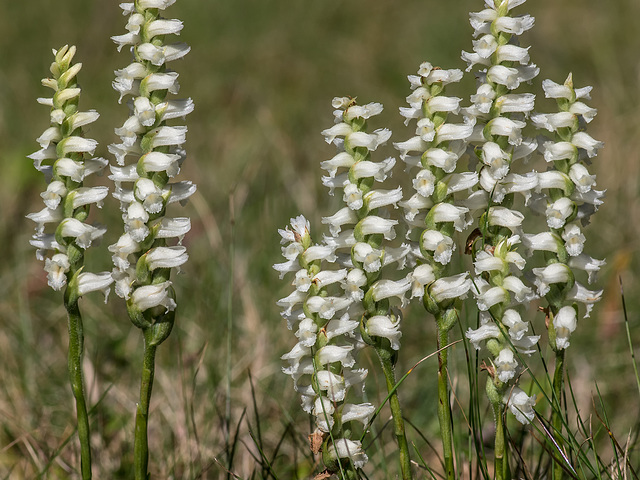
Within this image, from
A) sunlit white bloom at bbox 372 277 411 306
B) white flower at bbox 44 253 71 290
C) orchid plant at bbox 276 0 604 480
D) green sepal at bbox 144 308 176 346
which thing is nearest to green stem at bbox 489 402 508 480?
orchid plant at bbox 276 0 604 480

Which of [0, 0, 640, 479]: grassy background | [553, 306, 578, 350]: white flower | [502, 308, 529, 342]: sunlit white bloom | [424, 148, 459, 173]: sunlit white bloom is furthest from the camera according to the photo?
[0, 0, 640, 479]: grassy background

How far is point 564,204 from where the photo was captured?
6.86ft

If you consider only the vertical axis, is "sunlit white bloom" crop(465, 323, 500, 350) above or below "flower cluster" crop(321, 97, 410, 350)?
below

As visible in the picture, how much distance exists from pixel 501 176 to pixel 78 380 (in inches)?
47.6

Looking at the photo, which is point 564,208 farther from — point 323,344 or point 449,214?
point 323,344

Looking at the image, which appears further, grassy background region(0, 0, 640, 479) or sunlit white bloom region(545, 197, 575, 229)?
grassy background region(0, 0, 640, 479)

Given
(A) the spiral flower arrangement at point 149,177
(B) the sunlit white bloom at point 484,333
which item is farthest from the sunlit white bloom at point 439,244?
(A) the spiral flower arrangement at point 149,177

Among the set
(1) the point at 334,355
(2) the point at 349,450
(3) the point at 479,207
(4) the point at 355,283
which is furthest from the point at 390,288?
(2) the point at 349,450

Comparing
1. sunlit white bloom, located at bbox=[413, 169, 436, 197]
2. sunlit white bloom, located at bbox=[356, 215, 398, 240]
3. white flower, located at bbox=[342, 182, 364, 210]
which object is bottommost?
sunlit white bloom, located at bbox=[356, 215, 398, 240]

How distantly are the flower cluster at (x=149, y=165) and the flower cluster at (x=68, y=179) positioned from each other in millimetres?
75

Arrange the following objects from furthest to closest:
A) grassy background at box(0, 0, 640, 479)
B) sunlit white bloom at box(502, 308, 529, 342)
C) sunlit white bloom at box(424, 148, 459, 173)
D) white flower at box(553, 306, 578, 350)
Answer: grassy background at box(0, 0, 640, 479) → white flower at box(553, 306, 578, 350) → sunlit white bloom at box(502, 308, 529, 342) → sunlit white bloom at box(424, 148, 459, 173)

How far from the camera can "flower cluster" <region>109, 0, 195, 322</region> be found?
196 cm

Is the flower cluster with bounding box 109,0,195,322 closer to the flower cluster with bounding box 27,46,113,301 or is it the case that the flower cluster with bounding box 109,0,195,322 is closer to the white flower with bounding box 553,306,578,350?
the flower cluster with bounding box 27,46,113,301

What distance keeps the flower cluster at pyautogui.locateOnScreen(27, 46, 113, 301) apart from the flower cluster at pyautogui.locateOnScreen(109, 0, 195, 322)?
8 cm
